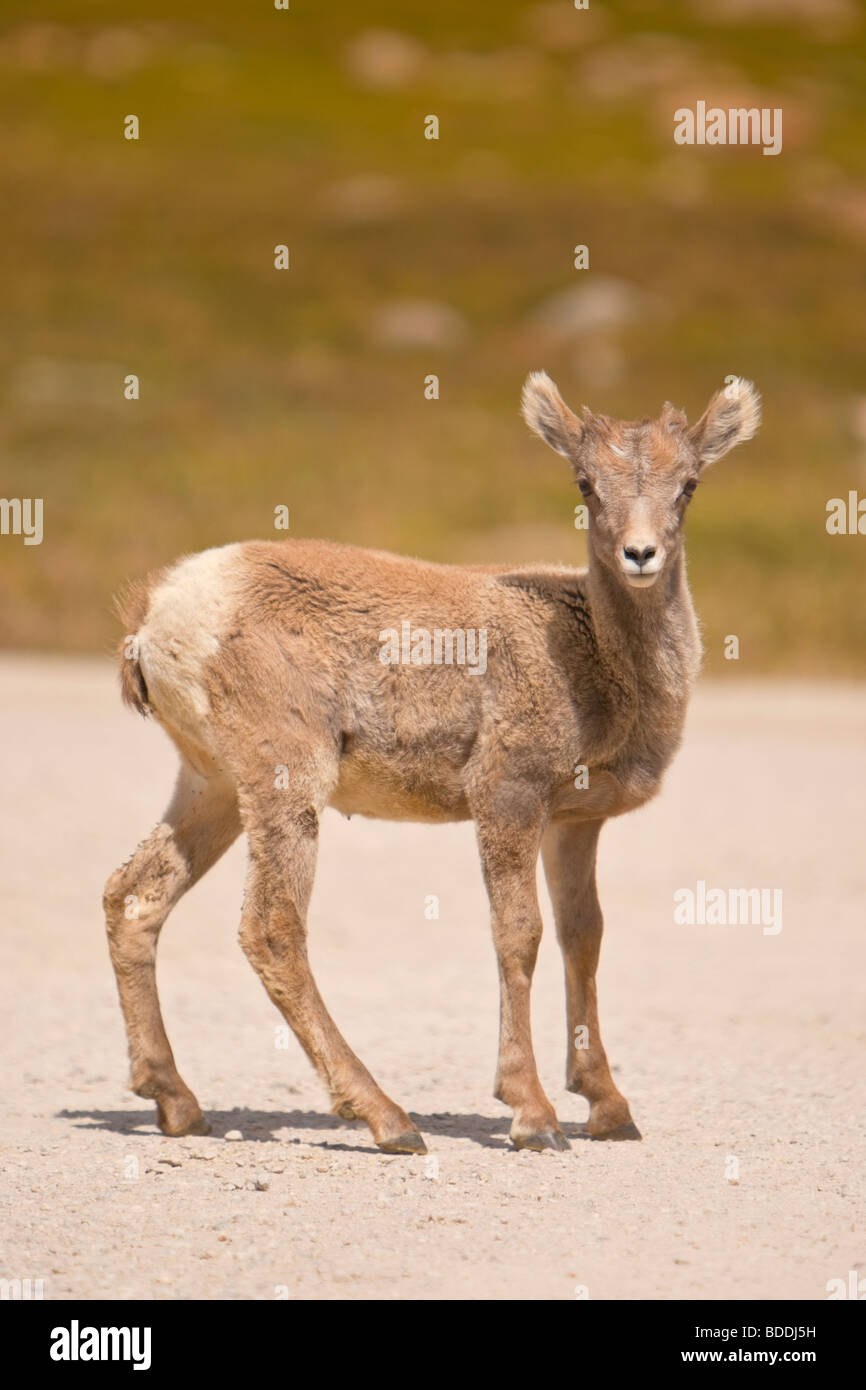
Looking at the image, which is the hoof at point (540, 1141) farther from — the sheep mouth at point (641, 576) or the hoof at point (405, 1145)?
the sheep mouth at point (641, 576)

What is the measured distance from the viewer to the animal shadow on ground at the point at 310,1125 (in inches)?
354

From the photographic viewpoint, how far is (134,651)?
9.02 metres

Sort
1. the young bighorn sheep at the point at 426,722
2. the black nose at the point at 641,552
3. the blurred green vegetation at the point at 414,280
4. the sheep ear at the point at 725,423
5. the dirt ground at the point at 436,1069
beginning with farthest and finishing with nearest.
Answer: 1. the blurred green vegetation at the point at 414,280
2. the sheep ear at the point at 725,423
3. the young bighorn sheep at the point at 426,722
4. the black nose at the point at 641,552
5. the dirt ground at the point at 436,1069

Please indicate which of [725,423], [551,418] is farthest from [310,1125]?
[725,423]

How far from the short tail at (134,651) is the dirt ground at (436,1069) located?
2.14 metres

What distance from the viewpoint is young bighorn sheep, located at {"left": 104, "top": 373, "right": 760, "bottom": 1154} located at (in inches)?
341

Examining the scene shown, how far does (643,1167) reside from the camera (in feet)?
27.4

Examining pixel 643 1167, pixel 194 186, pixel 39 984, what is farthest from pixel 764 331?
pixel 643 1167

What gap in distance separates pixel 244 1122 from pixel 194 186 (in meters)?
59.8

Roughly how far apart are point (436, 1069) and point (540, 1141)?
228 centimetres

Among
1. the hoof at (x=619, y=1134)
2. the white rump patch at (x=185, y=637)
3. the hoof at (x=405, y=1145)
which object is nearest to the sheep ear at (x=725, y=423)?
the white rump patch at (x=185, y=637)

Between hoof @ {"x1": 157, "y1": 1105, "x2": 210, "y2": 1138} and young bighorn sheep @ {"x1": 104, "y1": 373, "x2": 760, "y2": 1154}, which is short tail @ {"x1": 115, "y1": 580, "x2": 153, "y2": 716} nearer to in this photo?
young bighorn sheep @ {"x1": 104, "y1": 373, "x2": 760, "y2": 1154}

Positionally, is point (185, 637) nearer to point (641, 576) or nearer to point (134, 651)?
point (134, 651)

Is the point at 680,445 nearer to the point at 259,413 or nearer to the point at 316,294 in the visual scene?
the point at 259,413
